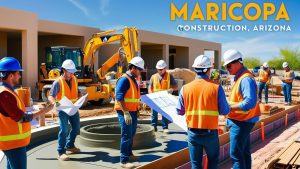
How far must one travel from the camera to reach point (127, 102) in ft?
19.0

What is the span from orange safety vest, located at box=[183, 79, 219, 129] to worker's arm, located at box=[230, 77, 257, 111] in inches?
14.6

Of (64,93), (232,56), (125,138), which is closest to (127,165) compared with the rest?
(125,138)

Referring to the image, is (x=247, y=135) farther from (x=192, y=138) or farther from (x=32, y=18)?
(x=32, y=18)

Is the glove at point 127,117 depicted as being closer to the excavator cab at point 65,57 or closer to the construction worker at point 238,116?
the construction worker at point 238,116

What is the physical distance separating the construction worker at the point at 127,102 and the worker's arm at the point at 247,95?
1819 millimetres

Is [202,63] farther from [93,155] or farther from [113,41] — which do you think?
[113,41]

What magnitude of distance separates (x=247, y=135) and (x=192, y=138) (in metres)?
0.92

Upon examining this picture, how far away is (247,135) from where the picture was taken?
15.7 ft

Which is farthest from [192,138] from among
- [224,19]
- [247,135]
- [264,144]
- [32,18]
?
[32,18]

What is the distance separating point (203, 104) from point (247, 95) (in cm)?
65

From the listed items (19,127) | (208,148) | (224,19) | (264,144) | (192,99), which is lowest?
(264,144)

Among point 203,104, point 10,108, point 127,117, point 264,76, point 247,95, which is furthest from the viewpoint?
point 264,76

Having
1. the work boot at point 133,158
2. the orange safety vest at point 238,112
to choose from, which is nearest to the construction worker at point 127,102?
the work boot at point 133,158

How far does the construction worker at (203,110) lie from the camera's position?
4.19 m
